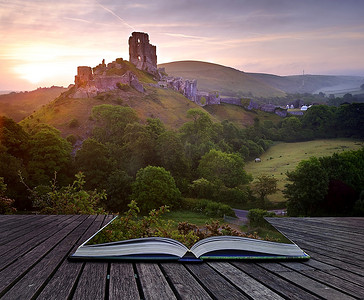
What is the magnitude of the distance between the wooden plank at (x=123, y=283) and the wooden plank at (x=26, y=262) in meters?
0.73

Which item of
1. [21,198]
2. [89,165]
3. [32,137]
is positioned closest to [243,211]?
[89,165]

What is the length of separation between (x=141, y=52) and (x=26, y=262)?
358ft

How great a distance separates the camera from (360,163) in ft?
117

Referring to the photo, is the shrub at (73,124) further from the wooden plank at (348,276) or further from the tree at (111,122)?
the wooden plank at (348,276)

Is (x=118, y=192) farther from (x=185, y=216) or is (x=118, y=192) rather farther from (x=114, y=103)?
(x=114, y=103)

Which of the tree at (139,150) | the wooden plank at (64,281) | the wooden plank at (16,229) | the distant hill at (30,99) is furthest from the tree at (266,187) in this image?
the distant hill at (30,99)

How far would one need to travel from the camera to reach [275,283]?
2199 millimetres

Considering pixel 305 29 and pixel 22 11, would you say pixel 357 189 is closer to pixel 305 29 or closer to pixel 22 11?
pixel 22 11

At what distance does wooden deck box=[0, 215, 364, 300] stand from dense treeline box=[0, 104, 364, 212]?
16054mm

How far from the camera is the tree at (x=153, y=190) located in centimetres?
3134

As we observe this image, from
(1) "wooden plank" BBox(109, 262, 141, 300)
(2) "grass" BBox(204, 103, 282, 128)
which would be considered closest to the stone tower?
(2) "grass" BBox(204, 103, 282, 128)

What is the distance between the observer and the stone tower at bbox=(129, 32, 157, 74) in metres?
103

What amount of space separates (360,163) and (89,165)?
3344 cm

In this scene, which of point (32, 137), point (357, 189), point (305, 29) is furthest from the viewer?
point (305, 29)
